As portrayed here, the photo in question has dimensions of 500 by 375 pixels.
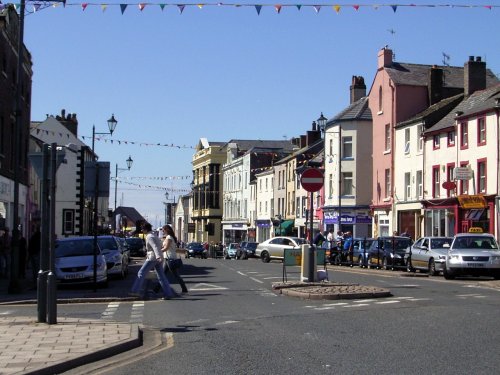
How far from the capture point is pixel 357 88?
6900 cm

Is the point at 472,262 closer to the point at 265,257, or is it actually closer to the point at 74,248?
the point at 74,248

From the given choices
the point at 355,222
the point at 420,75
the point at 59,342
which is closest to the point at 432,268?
the point at 59,342

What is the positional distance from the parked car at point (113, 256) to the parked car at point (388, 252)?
500 inches

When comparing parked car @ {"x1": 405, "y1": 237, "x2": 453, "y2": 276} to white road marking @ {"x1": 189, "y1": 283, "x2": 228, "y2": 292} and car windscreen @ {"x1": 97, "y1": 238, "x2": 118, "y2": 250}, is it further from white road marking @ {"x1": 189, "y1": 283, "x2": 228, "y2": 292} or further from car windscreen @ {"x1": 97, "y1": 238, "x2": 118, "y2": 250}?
A: car windscreen @ {"x1": 97, "y1": 238, "x2": 118, "y2": 250}

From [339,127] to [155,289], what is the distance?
144 ft

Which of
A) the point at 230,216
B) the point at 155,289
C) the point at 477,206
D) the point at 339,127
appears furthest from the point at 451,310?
the point at 230,216

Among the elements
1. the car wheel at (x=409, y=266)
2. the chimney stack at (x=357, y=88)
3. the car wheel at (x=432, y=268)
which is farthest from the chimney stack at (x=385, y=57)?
the car wheel at (x=432, y=268)

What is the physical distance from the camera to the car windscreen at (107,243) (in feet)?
91.0

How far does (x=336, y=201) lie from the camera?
2539 inches

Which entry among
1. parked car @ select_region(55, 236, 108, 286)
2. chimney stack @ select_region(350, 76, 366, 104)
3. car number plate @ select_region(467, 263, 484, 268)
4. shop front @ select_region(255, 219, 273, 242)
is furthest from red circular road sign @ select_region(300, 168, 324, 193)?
shop front @ select_region(255, 219, 273, 242)

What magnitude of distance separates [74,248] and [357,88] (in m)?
47.6

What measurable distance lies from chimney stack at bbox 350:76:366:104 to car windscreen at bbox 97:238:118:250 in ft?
141

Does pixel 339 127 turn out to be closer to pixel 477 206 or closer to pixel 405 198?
pixel 405 198

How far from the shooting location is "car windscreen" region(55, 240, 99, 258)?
80.3ft
